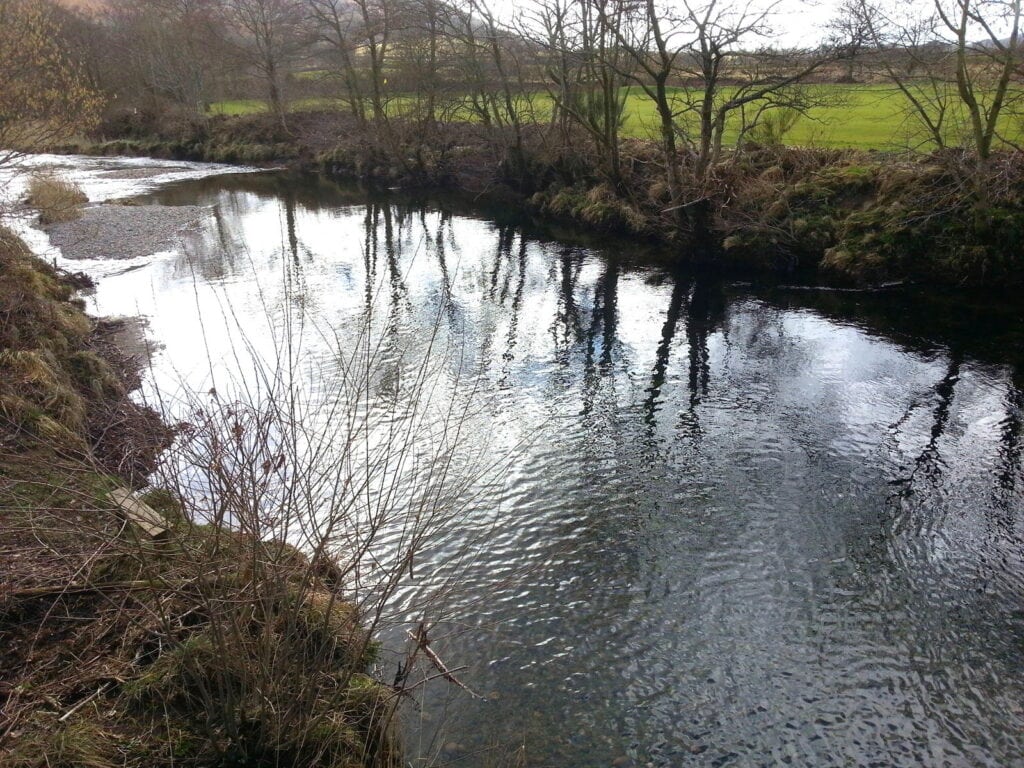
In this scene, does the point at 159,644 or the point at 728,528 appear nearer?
the point at 159,644

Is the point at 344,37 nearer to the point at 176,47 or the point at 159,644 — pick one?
the point at 176,47

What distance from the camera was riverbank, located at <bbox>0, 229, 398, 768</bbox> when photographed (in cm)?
461

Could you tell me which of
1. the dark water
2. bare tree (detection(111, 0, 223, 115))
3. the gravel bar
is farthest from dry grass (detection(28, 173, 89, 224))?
bare tree (detection(111, 0, 223, 115))

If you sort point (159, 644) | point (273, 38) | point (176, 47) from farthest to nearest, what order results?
point (176, 47)
point (273, 38)
point (159, 644)

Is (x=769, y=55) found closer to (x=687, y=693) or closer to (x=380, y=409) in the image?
(x=380, y=409)

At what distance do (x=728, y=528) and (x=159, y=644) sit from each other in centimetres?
633

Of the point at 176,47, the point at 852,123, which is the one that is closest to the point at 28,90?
the point at 852,123

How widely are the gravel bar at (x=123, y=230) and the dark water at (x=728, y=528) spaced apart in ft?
17.4

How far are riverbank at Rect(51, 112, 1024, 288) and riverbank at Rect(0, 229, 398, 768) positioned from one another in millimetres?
16501

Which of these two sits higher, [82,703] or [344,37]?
[344,37]

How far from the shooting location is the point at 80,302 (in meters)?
16.2

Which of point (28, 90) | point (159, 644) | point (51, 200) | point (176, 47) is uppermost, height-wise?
point (176, 47)

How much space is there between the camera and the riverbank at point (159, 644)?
4613 mm

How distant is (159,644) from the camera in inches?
220
